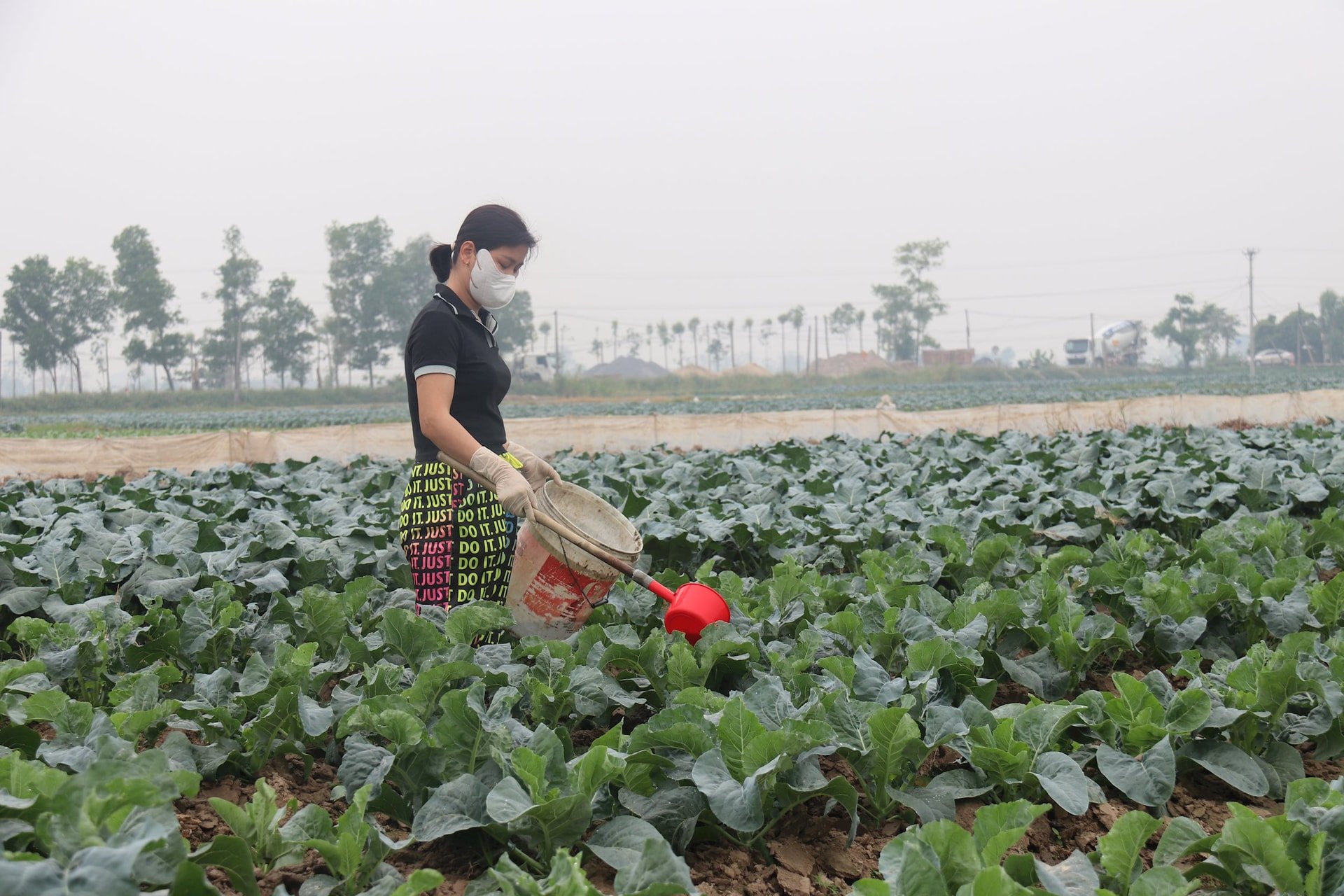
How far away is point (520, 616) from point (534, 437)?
13.7 metres

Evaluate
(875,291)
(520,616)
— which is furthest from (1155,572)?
(875,291)

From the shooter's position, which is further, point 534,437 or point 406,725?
point 534,437

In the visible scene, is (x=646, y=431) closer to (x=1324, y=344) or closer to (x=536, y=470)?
(x=536, y=470)

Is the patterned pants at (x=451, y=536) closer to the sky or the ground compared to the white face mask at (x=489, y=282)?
closer to the ground

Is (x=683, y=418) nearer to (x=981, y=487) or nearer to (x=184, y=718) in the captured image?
(x=981, y=487)

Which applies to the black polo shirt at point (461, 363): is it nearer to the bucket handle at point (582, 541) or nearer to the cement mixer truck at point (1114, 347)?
the bucket handle at point (582, 541)

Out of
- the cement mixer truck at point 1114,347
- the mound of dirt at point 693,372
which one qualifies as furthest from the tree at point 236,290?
the cement mixer truck at point 1114,347

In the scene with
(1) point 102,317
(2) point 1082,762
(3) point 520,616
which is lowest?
(2) point 1082,762

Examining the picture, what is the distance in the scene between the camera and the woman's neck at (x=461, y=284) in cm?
363

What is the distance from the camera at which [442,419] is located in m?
3.41

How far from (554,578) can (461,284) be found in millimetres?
1094

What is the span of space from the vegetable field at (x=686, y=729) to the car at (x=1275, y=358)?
84758 millimetres

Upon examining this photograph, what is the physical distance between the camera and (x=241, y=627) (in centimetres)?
355

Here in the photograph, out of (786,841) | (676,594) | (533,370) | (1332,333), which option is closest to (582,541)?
(676,594)
